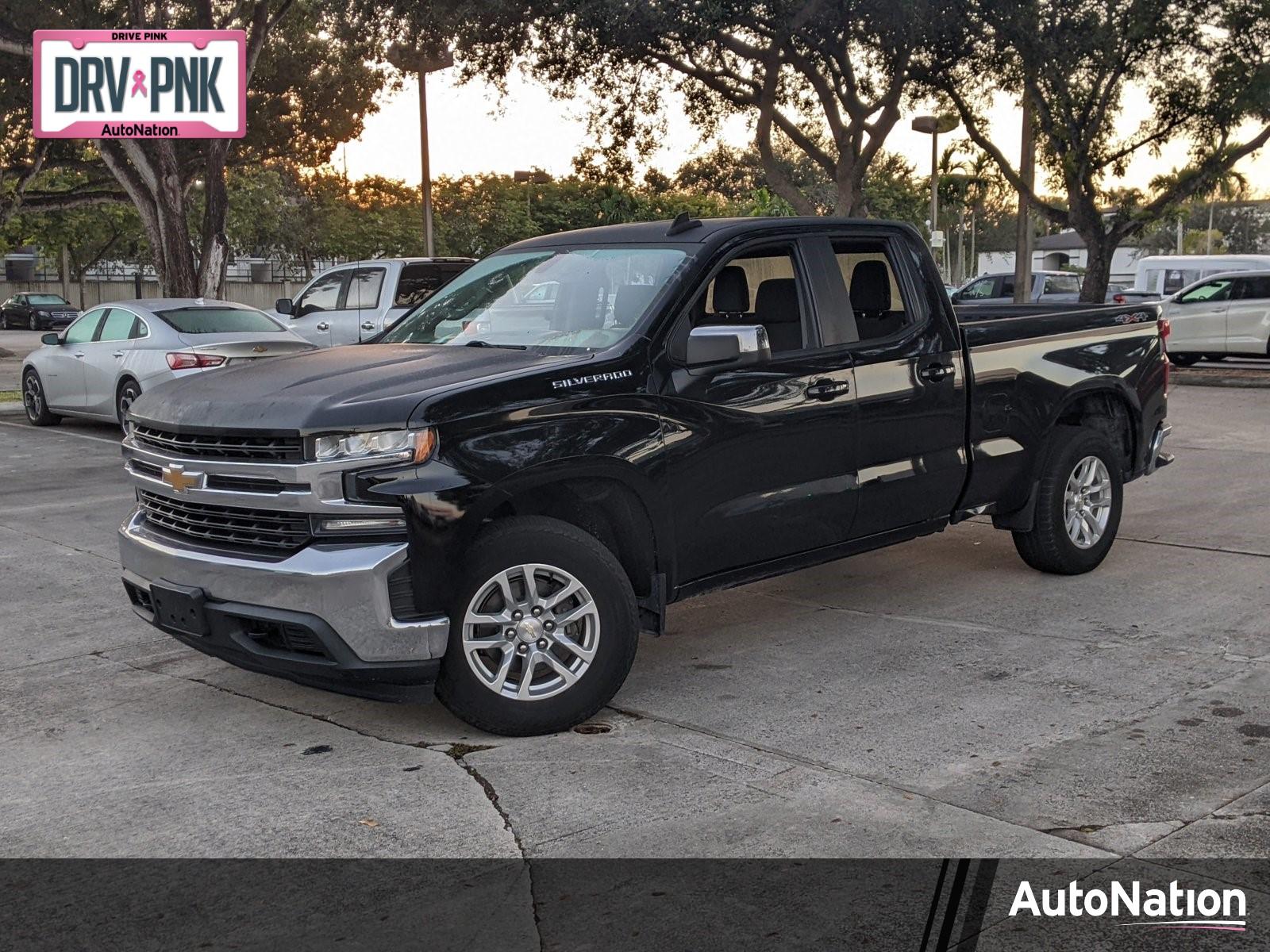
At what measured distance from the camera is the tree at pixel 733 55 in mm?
21297

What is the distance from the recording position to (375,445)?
493cm

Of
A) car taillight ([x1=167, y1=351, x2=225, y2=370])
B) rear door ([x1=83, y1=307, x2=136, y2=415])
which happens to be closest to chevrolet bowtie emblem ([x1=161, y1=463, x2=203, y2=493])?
car taillight ([x1=167, y1=351, x2=225, y2=370])

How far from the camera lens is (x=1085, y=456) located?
7.70 meters

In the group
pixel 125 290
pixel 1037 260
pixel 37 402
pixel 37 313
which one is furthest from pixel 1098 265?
pixel 1037 260

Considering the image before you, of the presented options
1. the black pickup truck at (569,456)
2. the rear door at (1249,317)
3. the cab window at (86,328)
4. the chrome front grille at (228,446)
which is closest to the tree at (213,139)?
the cab window at (86,328)

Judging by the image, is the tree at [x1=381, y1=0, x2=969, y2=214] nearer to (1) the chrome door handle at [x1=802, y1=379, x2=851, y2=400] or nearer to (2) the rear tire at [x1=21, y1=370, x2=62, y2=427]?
(2) the rear tire at [x1=21, y1=370, x2=62, y2=427]

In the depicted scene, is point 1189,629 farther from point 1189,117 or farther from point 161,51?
point 161,51

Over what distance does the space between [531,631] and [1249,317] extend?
838 inches

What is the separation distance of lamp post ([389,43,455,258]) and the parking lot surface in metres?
16.9

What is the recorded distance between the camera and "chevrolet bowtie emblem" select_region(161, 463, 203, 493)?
5.31 metres

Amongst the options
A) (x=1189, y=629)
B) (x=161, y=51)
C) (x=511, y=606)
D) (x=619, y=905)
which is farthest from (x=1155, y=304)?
(x=161, y=51)

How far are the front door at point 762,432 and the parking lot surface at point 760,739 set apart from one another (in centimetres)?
62

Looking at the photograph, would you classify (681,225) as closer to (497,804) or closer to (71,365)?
(497,804)

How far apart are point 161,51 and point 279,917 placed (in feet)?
79.9
